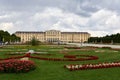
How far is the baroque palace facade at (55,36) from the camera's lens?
12425 centimetres

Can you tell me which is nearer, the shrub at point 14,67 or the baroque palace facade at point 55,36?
the shrub at point 14,67

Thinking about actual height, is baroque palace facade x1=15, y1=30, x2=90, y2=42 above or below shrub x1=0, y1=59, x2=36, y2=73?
above

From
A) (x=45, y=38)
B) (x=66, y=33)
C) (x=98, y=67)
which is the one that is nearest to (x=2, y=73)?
(x=98, y=67)

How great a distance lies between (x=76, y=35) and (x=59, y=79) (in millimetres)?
130330

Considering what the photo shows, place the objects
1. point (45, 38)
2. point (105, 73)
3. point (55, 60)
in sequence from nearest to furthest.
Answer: point (105, 73)
point (55, 60)
point (45, 38)

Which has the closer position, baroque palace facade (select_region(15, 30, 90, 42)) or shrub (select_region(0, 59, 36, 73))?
shrub (select_region(0, 59, 36, 73))

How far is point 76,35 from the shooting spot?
138m

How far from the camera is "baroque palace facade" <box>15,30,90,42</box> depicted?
12425cm

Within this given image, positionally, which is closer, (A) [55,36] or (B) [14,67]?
(B) [14,67]

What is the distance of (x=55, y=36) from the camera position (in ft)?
406

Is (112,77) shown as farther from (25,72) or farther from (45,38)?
(45,38)

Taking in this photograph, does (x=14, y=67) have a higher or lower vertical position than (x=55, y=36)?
lower

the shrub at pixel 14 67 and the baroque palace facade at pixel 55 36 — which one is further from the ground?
the baroque palace facade at pixel 55 36

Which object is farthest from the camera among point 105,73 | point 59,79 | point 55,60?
point 55,60
